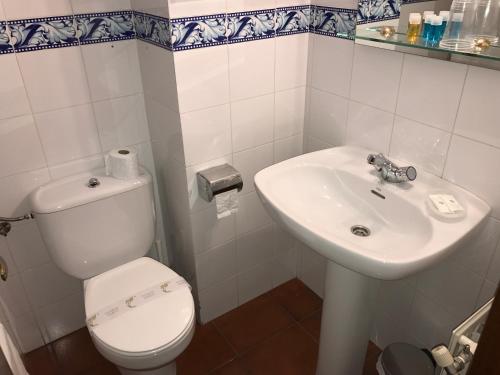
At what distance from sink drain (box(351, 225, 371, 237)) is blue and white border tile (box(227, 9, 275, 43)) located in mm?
767

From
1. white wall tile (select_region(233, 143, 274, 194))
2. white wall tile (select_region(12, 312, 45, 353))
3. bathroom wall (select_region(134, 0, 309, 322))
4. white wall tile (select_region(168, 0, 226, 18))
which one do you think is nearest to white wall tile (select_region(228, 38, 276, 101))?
bathroom wall (select_region(134, 0, 309, 322))

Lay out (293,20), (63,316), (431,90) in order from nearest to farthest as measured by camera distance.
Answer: (431,90)
(293,20)
(63,316)

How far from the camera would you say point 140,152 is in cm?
181

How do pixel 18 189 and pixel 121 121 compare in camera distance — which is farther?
pixel 121 121

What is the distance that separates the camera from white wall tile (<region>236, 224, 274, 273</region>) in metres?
1.94

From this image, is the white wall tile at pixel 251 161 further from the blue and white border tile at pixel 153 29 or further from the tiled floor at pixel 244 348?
the tiled floor at pixel 244 348

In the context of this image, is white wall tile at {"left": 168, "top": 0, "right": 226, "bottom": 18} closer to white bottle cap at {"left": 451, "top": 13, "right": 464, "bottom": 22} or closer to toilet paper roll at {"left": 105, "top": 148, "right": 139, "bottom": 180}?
toilet paper roll at {"left": 105, "top": 148, "right": 139, "bottom": 180}

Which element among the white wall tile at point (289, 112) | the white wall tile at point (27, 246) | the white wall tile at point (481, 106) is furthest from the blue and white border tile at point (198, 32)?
the white wall tile at point (27, 246)

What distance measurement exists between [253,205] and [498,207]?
96 cm

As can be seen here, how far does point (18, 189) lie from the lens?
5.13 ft

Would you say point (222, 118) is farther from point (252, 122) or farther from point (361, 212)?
point (361, 212)

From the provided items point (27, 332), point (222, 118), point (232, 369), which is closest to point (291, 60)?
point (222, 118)

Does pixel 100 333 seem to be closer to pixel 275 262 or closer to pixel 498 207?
pixel 275 262

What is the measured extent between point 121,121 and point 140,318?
777 millimetres
